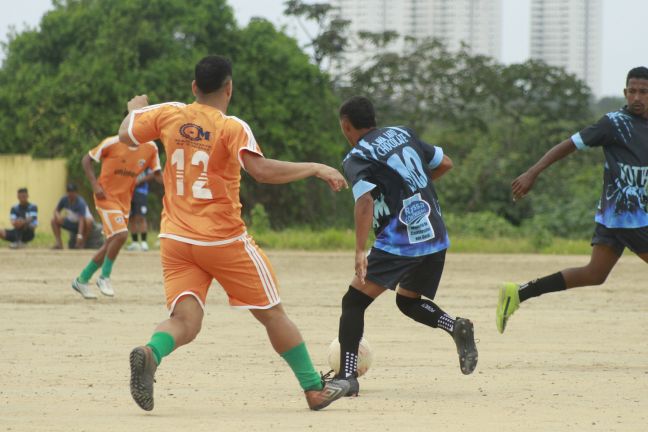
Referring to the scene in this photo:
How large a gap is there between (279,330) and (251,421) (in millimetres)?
627

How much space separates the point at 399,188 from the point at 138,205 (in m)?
15.1

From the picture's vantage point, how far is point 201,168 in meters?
6.79

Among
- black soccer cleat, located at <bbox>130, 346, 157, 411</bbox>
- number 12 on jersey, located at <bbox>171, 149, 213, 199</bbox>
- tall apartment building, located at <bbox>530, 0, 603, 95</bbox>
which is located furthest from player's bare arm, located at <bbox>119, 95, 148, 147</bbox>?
tall apartment building, located at <bbox>530, 0, 603, 95</bbox>

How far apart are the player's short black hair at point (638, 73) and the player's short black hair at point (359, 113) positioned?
2091mm

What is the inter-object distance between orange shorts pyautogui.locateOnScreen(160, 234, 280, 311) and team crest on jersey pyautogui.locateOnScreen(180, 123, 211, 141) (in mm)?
565

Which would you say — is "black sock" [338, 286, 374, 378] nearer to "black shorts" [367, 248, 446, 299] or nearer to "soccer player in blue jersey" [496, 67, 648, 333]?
"black shorts" [367, 248, 446, 299]

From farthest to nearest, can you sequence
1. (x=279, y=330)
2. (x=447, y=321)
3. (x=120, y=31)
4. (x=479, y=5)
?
(x=479, y=5), (x=120, y=31), (x=447, y=321), (x=279, y=330)

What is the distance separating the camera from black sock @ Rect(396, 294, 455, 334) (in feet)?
27.2

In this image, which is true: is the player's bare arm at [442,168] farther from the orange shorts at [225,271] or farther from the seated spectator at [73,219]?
the seated spectator at [73,219]

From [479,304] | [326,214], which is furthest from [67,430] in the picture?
[326,214]

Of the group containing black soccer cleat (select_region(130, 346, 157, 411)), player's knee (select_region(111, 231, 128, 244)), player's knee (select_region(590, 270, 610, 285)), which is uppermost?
black soccer cleat (select_region(130, 346, 157, 411))

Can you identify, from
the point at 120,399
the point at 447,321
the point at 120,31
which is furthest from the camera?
the point at 120,31

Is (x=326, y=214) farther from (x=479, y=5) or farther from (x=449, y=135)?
(x=479, y=5)

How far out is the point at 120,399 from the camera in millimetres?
7480
